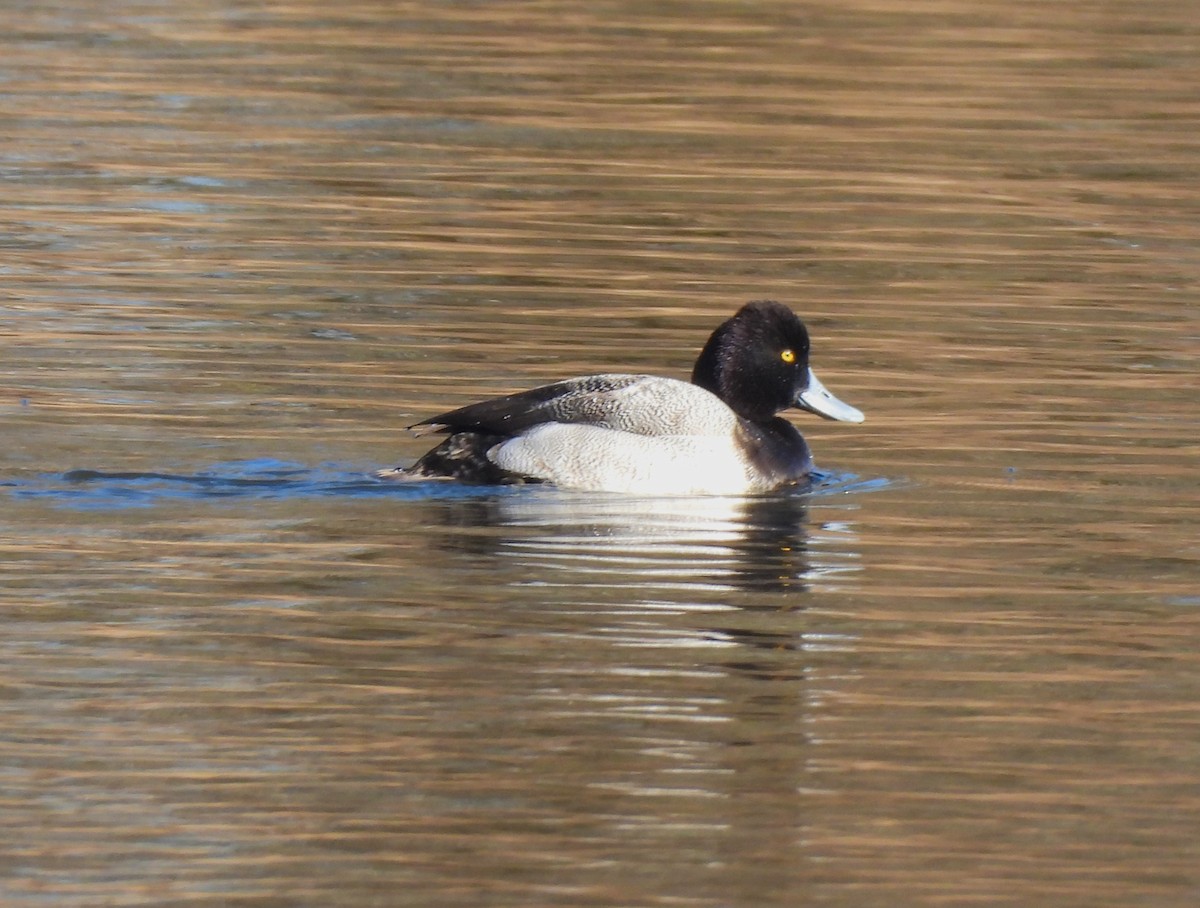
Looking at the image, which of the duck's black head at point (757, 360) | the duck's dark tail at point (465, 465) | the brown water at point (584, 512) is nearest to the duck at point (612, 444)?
the duck's dark tail at point (465, 465)

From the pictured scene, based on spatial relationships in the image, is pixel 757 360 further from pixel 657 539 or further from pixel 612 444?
pixel 657 539

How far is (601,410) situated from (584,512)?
62cm

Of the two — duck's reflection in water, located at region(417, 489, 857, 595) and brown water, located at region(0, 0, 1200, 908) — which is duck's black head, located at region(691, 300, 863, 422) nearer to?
brown water, located at region(0, 0, 1200, 908)

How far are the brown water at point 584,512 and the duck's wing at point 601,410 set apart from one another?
341 mm

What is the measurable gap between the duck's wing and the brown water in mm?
341

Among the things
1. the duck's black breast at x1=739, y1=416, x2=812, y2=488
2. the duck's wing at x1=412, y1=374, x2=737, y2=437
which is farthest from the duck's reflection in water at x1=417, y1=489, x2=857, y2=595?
the duck's wing at x1=412, y1=374, x2=737, y2=437

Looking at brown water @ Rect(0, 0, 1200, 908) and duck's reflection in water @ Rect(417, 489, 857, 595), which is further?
duck's reflection in water @ Rect(417, 489, 857, 595)

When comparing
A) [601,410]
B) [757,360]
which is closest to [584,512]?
[601,410]

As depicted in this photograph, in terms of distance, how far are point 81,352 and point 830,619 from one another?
17.9 feet

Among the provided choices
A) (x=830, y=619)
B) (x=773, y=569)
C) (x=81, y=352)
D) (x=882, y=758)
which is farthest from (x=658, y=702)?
(x=81, y=352)

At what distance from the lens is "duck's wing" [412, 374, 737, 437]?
10.4 m

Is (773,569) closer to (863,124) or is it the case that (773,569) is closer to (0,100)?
(863,124)

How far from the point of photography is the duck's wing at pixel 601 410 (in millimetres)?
10352

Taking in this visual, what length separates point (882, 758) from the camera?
679 cm
